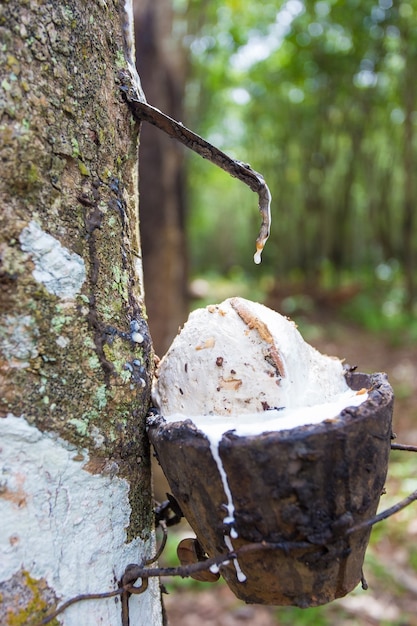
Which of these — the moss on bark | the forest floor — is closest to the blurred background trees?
the forest floor

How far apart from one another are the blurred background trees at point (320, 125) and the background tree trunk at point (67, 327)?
435cm

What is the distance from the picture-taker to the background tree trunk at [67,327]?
792 mm

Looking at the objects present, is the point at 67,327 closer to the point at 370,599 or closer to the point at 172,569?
the point at 172,569

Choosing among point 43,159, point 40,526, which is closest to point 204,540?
point 40,526

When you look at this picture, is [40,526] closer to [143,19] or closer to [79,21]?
[79,21]

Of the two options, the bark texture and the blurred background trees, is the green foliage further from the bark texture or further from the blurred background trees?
the bark texture

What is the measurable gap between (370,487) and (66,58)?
0.78 metres

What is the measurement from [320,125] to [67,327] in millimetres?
11659

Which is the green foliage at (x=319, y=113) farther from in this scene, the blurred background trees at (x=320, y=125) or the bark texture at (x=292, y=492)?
the bark texture at (x=292, y=492)

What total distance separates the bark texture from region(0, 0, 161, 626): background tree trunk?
0.10 metres

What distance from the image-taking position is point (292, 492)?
0.81m

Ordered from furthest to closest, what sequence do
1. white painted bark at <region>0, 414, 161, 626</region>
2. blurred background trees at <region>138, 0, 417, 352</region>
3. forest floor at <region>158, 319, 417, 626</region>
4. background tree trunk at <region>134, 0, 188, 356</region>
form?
blurred background trees at <region>138, 0, 417, 352</region>, background tree trunk at <region>134, 0, 188, 356</region>, forest floor at <region>158, 319, 417, 626</region>, white painted bark at <region>0, 414, 161, 626</region>

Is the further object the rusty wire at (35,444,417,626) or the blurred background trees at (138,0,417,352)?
the blurred background trees at (138,0,417,352)

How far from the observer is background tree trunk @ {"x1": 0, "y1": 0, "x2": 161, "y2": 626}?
2.60 ft
